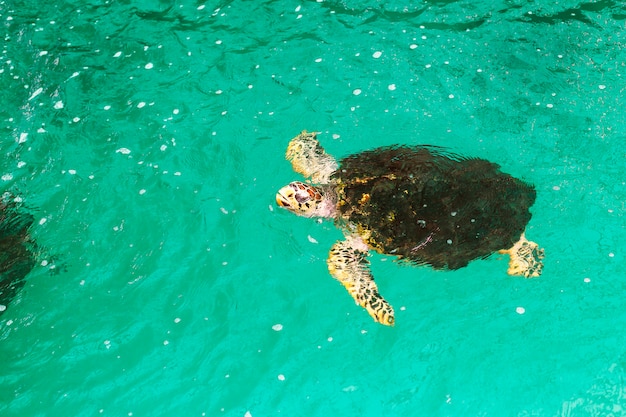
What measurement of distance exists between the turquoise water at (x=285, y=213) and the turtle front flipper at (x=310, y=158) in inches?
6.4

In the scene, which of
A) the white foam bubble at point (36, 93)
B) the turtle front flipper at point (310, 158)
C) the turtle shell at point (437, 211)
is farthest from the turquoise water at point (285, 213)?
the turtle shell at point (437, 211)

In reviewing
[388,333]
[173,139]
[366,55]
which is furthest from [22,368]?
[366,55]

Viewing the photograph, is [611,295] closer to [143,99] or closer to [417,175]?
[417,175]

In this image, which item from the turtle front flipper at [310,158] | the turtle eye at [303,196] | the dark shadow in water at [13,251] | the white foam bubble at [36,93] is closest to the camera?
the turtle eye at [303,196]

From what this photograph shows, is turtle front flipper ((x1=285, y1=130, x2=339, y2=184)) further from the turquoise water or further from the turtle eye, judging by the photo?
the turtle eye

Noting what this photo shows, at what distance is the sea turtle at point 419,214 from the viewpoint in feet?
12.7

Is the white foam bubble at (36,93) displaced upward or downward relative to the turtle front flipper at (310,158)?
upward

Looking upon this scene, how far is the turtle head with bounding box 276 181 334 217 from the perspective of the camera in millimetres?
4164

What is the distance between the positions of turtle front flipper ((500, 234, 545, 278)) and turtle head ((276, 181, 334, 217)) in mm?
1370

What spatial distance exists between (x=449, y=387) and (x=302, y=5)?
4.62 metres

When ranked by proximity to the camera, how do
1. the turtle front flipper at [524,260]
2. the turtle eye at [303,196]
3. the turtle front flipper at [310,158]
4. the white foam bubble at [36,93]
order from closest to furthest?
the turtle front flipper at [524,260]
the turtle eye at [303,196]
the turtle front flipper at [310,158]
the white foam bubble at [36,93]

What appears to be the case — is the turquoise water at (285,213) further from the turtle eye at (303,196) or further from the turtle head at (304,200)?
the turtle eye at (303,196)

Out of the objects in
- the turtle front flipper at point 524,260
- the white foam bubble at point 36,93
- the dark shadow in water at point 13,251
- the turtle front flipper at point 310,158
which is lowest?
the turtle front flipper at point 524,260

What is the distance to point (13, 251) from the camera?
4523mm
